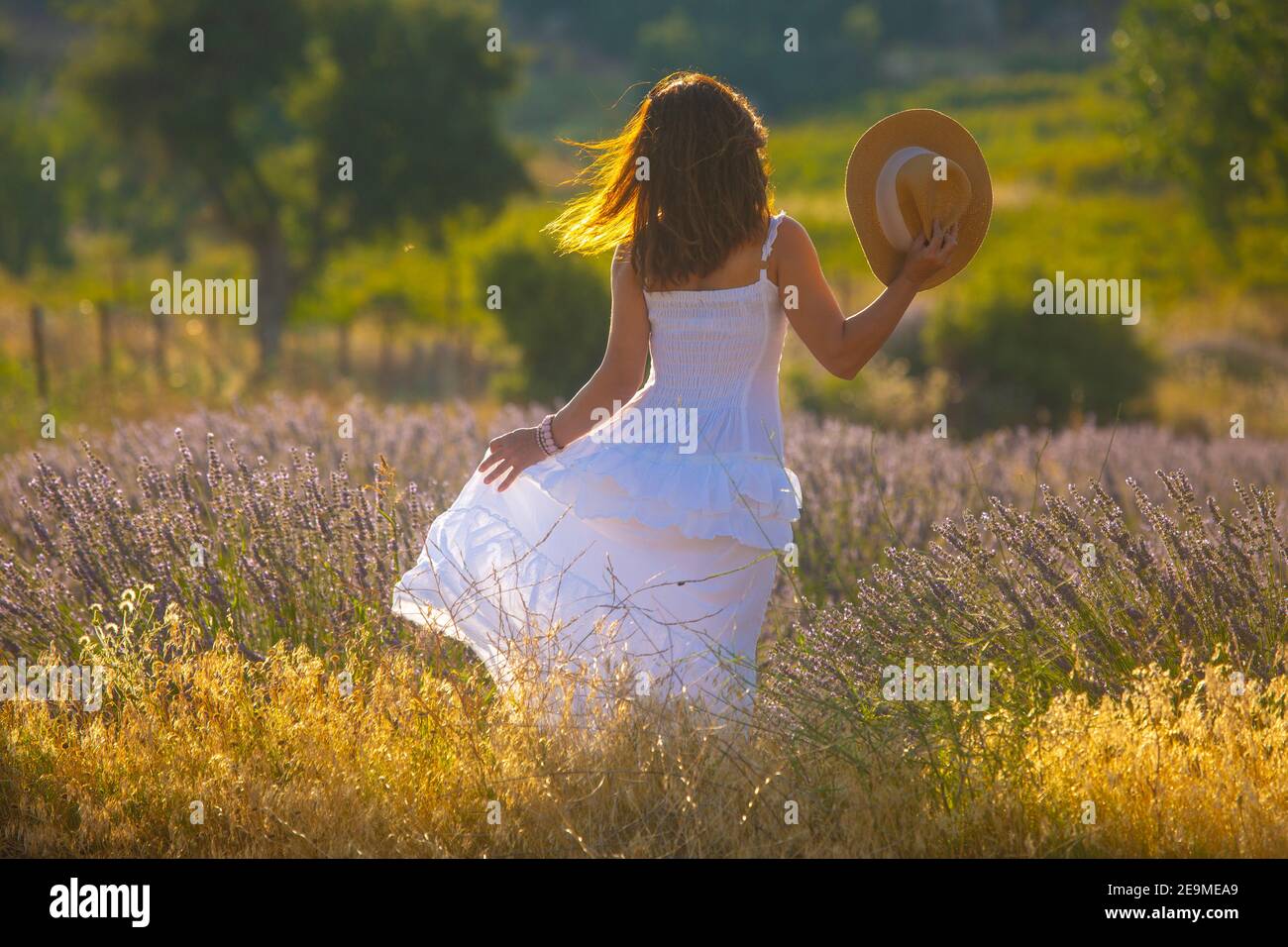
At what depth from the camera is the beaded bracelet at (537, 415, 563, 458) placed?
3602 millimetres

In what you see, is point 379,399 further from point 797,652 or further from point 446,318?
point 797,652

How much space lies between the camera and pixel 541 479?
142 inches

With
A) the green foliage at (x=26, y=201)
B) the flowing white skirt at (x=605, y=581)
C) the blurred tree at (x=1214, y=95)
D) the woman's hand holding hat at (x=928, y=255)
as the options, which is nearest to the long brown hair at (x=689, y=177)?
the woman's hand holding hat at (x=928, y=255)

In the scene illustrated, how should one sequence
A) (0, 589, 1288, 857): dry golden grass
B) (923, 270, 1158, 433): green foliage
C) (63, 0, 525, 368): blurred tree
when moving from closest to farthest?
1. (0, 589, 1288, 857): dry golden grass
2. (923, 270, 1158, 433): green foliage
3. (63, 0, 525, 368): blurred tree

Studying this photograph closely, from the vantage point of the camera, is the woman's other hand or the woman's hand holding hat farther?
the woman's other hand

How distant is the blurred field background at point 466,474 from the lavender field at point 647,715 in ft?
0.05

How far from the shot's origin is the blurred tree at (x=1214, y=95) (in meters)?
15.1

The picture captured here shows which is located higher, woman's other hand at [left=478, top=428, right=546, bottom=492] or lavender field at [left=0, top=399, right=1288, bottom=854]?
woman's other hand at [left=478, top=428, right=546, bottom=492]

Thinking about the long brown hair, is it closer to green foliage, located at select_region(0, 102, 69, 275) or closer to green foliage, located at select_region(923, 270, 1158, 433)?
green foliage, located at select_region(923, 270, 1158, 433)

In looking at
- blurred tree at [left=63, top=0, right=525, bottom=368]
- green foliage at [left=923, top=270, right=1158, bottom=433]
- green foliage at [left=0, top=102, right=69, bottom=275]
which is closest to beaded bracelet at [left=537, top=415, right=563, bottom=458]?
green foliage at [left=923, top=270, right=1158, bottom=433]

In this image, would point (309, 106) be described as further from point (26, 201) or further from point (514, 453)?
point (514, 453)

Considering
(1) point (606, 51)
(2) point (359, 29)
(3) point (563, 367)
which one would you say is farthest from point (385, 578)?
(1) point (606, 51)

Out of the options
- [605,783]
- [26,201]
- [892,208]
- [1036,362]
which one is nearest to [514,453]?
[605,783]

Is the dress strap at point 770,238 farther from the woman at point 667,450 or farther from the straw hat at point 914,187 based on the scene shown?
the straw hat at point 914,187
